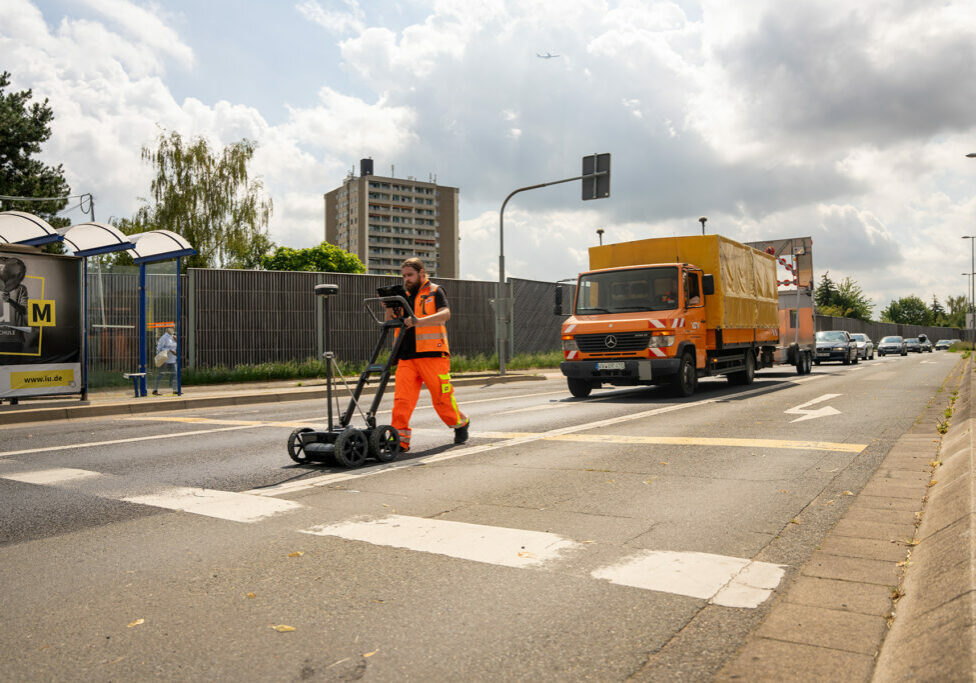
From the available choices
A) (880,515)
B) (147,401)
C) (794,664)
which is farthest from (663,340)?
(794,664)

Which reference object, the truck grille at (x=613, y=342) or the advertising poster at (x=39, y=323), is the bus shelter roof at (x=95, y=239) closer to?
the advertising poster at (x=39, y=323)

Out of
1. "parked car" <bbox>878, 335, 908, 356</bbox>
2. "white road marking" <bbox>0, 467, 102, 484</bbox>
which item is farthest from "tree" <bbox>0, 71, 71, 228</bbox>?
"parked car" <bbox>878, 335, 908, 356</bbox>

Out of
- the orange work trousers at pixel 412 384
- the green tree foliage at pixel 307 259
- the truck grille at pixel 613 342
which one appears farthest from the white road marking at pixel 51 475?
the green tree foliage at pixel 307 259

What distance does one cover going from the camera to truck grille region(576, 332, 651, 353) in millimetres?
14297

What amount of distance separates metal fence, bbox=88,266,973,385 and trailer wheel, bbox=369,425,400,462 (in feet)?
35.5

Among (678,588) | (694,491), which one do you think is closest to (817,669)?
(678,588)

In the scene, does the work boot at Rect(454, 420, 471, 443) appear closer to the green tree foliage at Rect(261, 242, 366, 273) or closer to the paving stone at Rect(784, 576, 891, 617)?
the paving stone at Rect(784, 576, 891, 617)

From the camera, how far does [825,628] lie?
10.2ft

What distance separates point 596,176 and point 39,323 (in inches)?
591

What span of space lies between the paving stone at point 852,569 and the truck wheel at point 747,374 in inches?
578

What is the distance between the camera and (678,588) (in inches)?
141

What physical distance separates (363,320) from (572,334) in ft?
38.6

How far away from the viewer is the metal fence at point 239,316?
55.8 ft

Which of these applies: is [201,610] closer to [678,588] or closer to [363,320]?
[678,588]
